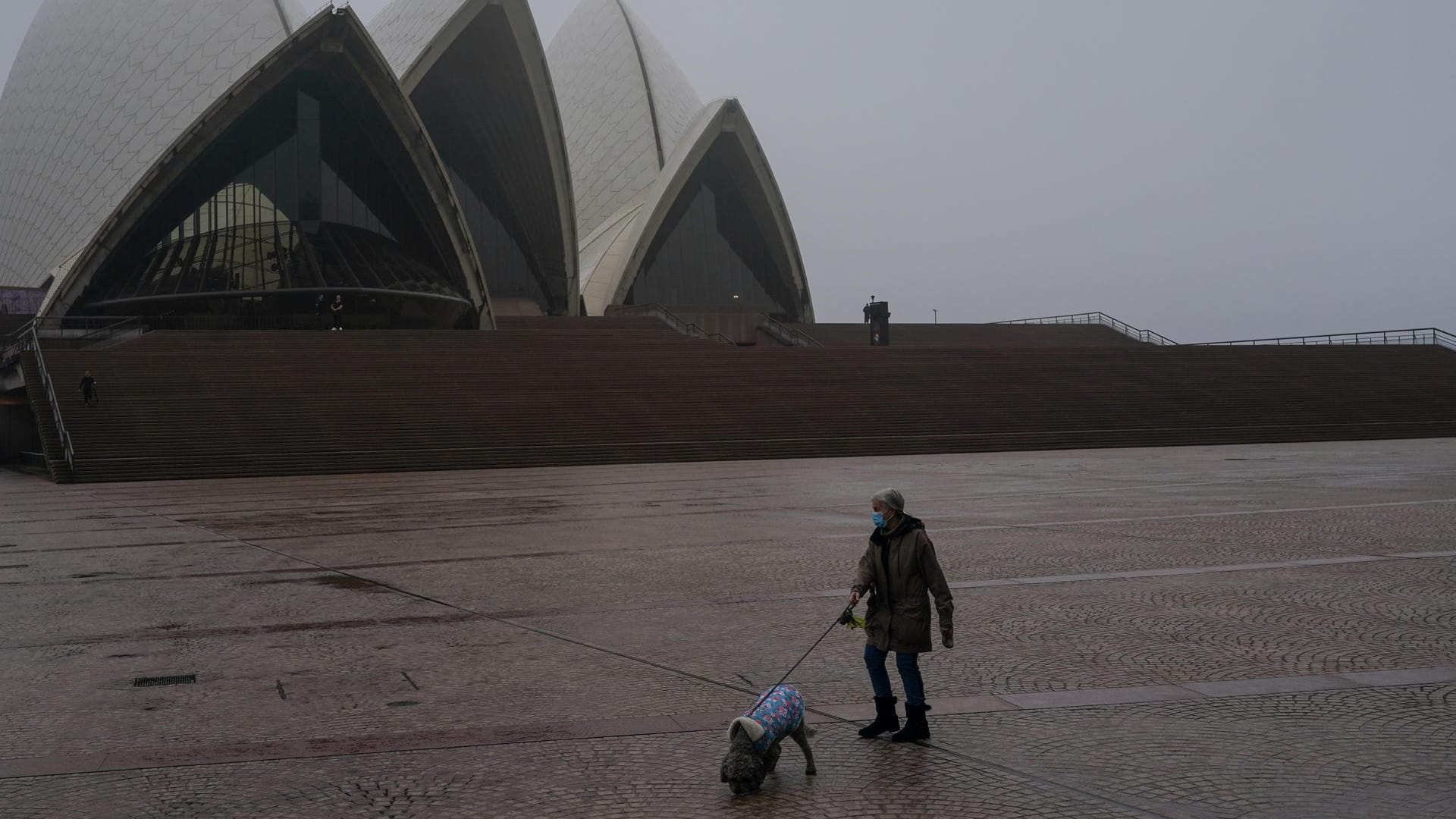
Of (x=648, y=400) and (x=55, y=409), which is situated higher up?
(x=55, y=409)

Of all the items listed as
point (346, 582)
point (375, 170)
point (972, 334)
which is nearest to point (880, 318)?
point (972, 334)

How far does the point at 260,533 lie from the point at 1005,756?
8.90 metres

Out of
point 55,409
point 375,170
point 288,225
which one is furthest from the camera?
point 375,170

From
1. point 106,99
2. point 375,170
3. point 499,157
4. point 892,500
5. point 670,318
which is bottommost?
point 892,500

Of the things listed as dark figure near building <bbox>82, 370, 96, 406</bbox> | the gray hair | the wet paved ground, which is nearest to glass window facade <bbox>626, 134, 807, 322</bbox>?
dark figure near building <bbox>82, 370, 96, 406</bbox>

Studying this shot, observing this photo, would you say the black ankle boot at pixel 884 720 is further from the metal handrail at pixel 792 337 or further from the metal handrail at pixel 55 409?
the metal handrail at pixel 792 337

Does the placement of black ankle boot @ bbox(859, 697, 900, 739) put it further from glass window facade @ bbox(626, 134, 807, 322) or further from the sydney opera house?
glass window facade @ bbox(626, 134, 807, 322)

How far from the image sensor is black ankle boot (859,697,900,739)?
14.3ft

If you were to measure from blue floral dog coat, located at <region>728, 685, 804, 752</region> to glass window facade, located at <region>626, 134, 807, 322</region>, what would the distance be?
156 feet

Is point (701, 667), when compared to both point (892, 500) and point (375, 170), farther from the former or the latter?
point (375, 170)

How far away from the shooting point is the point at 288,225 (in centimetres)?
3931

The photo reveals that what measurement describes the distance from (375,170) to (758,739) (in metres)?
40.7

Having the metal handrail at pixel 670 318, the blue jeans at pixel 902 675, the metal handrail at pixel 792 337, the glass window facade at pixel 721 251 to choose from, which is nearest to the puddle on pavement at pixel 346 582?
the blue jeans at pixel 902 675

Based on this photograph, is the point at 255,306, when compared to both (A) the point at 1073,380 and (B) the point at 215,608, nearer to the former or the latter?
(A) the point at 1073,380
